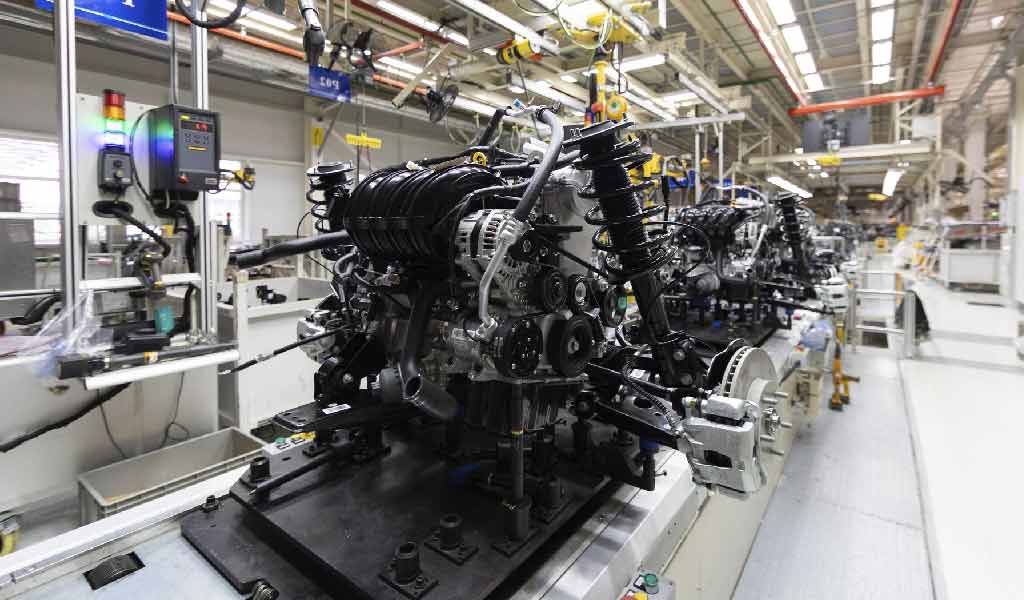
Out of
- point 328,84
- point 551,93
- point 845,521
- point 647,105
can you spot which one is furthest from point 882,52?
point 328,84

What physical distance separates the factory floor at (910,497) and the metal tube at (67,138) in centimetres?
284

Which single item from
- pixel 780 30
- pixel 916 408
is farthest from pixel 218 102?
pixel 916 408

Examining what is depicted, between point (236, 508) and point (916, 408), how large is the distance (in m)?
3.68

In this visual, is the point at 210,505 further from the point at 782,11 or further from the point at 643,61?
the point at 782,11

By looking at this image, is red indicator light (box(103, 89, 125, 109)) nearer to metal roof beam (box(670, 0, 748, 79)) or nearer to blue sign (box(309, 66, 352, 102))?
blue sign (box(309, 66, 352, 102))

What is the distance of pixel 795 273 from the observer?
4.04 meters

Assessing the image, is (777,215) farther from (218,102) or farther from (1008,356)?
(218,102)

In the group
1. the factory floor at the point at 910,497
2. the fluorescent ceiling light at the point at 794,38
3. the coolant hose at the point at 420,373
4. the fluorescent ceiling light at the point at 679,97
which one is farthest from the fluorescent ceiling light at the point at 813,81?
the coolant hose at the point at 420,373

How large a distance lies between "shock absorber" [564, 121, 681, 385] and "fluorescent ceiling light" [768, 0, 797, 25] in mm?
3750

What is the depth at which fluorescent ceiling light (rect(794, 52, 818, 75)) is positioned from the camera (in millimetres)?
5654

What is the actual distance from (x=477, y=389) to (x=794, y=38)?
530 cm

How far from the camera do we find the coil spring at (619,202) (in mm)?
947

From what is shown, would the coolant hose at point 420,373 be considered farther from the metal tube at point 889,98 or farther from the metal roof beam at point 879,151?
the metal roof beam at point 879,151

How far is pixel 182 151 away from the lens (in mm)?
2021
